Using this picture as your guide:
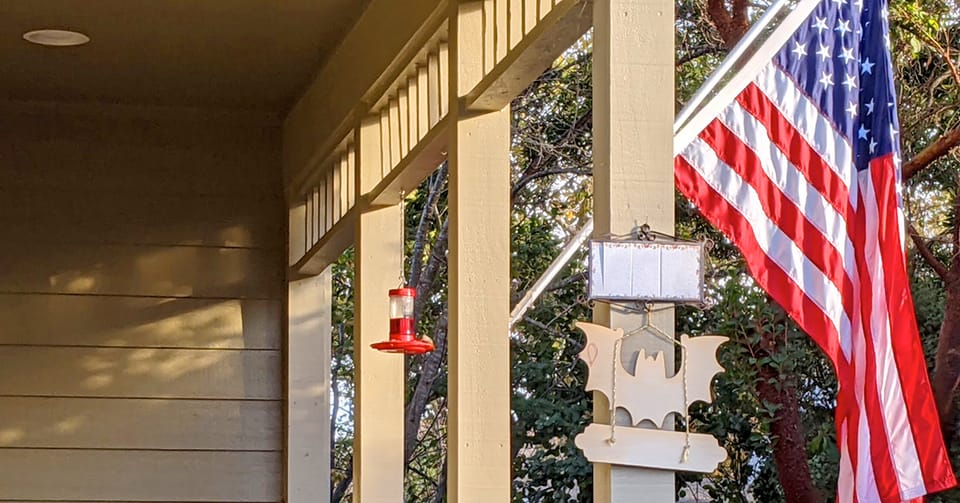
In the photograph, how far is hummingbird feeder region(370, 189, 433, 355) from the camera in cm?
407

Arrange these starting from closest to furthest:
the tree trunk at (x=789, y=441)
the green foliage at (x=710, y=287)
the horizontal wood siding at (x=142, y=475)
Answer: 1. the horizontal wood siding at (x=142, y=475)
2. the tree trunk at (x=789, y=441)
3. the green foliage at (x=710, y=287)

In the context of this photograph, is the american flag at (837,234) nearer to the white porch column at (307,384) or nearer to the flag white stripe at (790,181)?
the flag white stripe at (790,181)

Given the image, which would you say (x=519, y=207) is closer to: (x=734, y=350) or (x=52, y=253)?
(x=734, y=350)

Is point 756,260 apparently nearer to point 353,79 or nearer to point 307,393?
point 353,79

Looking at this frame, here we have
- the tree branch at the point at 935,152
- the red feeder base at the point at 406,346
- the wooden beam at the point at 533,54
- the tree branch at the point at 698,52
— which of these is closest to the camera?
the wooden beam at the point at 533,54

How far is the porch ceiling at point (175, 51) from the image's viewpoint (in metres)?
4.57

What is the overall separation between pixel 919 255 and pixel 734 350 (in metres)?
1.19

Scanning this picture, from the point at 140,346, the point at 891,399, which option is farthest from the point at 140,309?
the point at 891,399

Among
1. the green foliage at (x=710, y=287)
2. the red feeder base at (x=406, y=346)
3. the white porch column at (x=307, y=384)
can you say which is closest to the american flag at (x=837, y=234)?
the red feeder base at (x=406, y=346)

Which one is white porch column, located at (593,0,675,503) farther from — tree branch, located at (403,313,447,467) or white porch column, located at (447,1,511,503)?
tree branch, located at (403,313,447,467)

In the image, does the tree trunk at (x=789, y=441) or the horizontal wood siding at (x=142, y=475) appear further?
the tree trunk at (x=789, y=441)

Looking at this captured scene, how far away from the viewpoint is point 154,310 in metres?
6.07

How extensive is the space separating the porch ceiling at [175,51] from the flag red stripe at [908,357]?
196cm

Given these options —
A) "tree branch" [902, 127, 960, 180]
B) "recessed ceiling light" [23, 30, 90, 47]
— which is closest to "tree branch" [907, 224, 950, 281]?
"tree branch" [902, 127, 960, 180]
